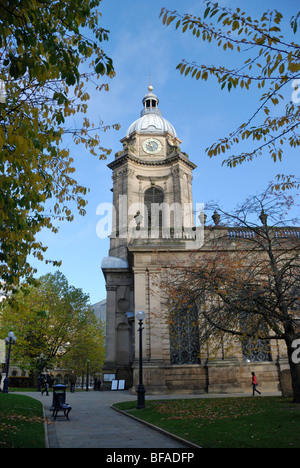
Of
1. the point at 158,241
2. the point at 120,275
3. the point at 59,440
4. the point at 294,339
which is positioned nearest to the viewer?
the point at 59,440

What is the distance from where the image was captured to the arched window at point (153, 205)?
39125 millimetres

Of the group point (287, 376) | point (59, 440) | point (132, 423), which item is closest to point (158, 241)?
point (287, 376)

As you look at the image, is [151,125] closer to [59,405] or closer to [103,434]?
[59,405]

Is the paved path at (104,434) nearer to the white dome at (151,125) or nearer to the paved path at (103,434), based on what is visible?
the paved path at (103,434)

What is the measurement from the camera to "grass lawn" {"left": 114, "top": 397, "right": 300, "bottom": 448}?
7777mm

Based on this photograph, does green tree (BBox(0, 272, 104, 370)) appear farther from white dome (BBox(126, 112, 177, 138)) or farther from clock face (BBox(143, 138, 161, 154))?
white dome (BBox(126, 112, 177, 138))

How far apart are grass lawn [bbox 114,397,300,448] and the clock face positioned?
32372mm

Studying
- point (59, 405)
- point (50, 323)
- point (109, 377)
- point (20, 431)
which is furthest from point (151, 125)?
point (20, 431)

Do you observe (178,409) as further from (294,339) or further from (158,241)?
(158,241)

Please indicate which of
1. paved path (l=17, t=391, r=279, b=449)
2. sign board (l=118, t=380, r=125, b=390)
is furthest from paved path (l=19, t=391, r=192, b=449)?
sign board (l=118, t=380, r=125, b=390)

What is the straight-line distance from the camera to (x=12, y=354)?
40.5m

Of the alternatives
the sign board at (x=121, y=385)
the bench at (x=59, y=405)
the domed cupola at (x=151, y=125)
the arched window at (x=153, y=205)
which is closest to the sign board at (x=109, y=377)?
the sign board at (x=121, y=385)

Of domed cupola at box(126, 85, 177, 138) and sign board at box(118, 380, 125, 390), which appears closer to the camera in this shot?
sign board at box(118, 380, 125, 390)
